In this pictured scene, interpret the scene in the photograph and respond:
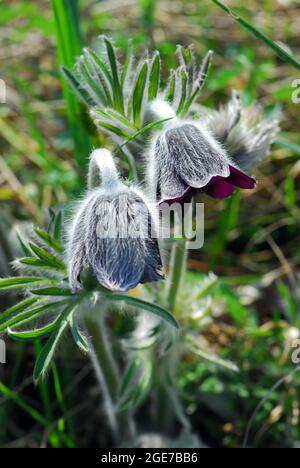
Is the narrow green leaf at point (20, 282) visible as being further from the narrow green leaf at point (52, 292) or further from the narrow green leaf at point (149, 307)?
the narrow green leaf at point (149, 307)

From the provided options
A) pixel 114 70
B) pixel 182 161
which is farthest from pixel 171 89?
pixel 182 161

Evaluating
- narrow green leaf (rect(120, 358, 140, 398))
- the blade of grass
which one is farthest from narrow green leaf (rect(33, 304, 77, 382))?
the blade of grass

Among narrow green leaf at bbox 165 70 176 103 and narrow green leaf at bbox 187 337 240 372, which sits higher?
narrow green leaf at bbox 165 70 176 103

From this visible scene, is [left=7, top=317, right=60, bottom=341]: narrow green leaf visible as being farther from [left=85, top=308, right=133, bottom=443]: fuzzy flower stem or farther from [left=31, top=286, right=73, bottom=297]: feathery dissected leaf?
[left=85, top=308, right=133, bottom=443]: fuzzy flower stem

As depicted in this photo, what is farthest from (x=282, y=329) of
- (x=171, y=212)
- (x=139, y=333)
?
(x=171, y=212)

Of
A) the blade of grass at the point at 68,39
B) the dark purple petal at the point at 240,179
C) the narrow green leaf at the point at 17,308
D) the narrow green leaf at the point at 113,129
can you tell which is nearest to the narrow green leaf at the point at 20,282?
the narrow green leaf at the point at 17,308
